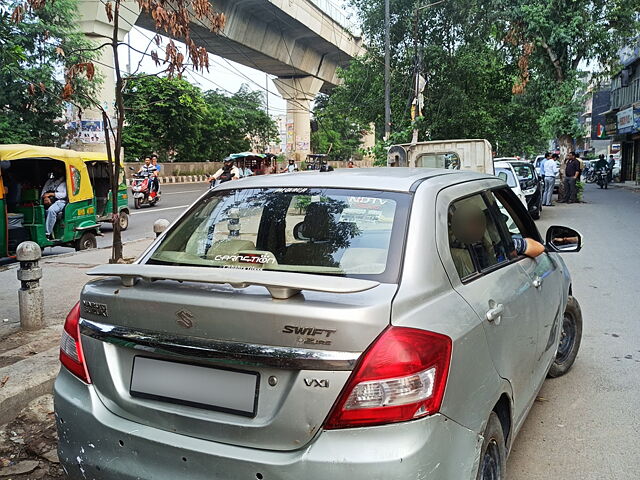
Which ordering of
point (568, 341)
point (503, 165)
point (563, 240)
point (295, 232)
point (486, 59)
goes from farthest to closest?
point (486, 59) → point (503, 165) → point (568, 341) → point (563, 240) → point (295, 232)

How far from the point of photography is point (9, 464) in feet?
10.6

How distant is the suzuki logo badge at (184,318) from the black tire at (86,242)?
9.74 metres

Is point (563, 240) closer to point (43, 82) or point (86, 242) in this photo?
point (86, 242)

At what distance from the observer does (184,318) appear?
2.02m

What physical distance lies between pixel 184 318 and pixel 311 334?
47 centimetres

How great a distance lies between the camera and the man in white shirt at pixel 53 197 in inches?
394

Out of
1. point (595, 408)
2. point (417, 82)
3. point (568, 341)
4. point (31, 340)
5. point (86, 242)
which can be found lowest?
point (595, 408)

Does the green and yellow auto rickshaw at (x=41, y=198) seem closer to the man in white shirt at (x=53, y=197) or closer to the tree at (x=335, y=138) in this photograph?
the man in white shirt at (x=53, y=197)

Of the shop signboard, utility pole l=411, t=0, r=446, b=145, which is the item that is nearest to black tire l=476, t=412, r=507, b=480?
utility pole l=411, t=0, r=446, b=145

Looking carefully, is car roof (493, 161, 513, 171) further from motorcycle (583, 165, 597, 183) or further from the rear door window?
motorcycle (583, 165, 597, 183)

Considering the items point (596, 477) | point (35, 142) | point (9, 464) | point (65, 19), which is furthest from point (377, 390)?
point (35, 142)

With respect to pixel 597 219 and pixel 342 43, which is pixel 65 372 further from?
pixel 342 43

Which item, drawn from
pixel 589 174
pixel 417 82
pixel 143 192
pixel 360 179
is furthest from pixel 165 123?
pixel 360 179

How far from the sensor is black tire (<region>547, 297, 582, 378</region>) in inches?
170
